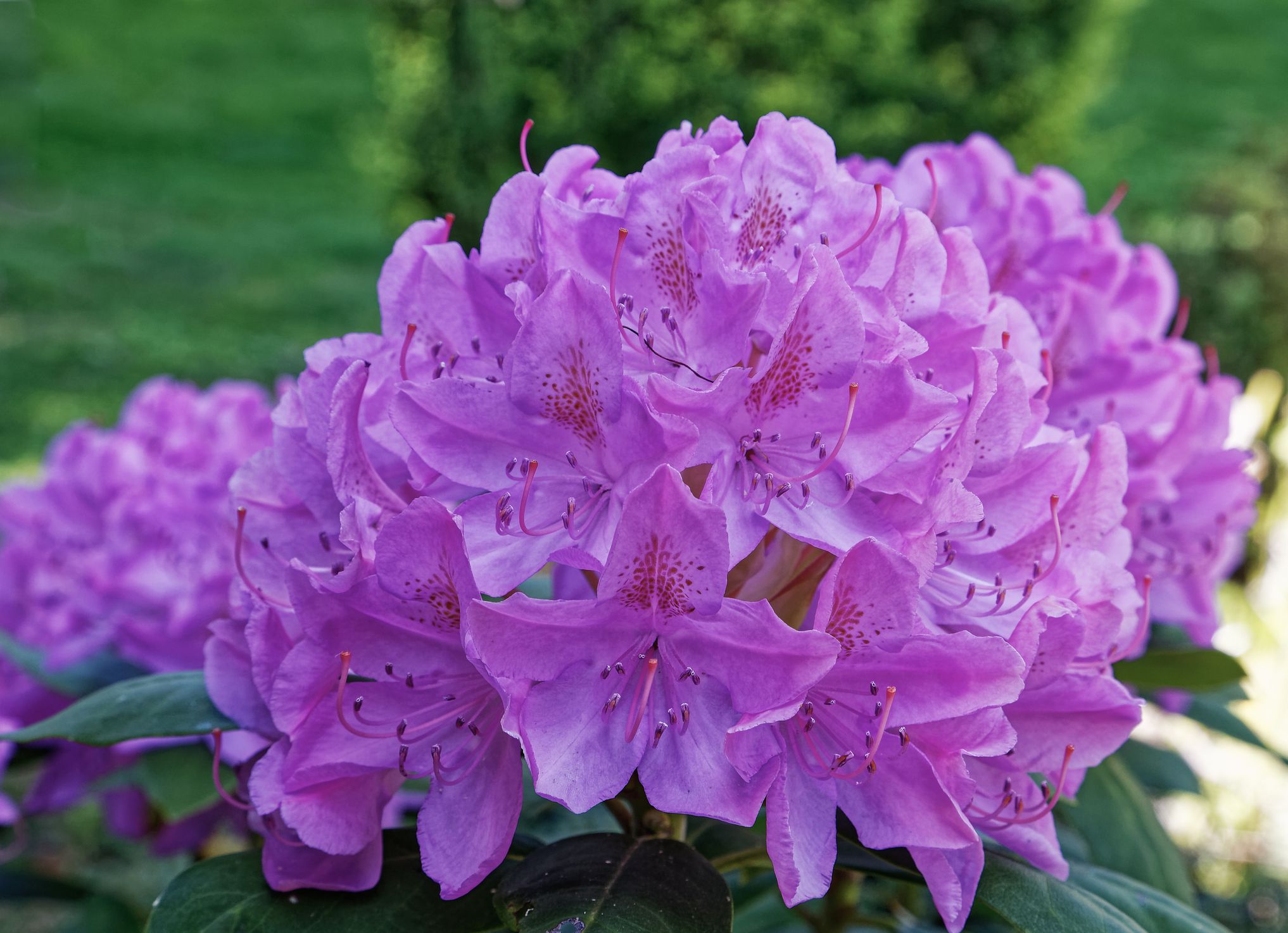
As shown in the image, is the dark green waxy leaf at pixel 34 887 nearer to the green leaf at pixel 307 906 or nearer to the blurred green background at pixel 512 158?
the blurred green background at pixel 512 158

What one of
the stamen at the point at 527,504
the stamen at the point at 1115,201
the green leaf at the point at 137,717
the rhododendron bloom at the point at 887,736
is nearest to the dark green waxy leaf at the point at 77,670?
the green leaf at the point at 137,717

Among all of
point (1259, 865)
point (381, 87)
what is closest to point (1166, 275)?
point (1259, 865)

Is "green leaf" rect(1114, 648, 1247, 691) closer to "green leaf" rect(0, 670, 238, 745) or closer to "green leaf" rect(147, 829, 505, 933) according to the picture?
"green leaf" rect(147, 829, 505, 933)

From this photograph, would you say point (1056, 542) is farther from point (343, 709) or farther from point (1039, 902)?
point (343, 709)

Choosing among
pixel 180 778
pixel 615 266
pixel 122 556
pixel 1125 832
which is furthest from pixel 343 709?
pixel 1125 832

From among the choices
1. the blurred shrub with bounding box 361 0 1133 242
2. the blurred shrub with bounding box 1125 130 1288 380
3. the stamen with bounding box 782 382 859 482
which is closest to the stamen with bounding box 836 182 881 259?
the stamen with bounding box 782 382 859 482

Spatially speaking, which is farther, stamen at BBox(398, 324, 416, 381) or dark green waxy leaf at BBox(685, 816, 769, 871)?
dark green waxy leaf at BBox(685, 816, 769, 871)

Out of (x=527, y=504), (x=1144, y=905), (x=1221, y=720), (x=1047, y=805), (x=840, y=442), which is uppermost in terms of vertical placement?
(x=840, y=442)
